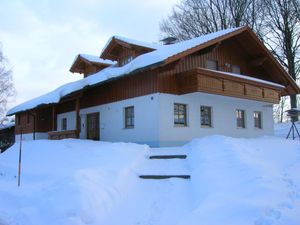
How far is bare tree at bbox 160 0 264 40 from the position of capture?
33.1 m

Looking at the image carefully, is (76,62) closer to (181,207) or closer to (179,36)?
(179,36)

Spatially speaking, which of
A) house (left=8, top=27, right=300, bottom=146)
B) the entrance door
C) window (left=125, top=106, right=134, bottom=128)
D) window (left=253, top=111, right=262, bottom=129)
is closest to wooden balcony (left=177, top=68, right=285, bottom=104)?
house (left=8, top=27, right=300, bottom=146)

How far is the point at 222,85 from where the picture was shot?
54.3 feet

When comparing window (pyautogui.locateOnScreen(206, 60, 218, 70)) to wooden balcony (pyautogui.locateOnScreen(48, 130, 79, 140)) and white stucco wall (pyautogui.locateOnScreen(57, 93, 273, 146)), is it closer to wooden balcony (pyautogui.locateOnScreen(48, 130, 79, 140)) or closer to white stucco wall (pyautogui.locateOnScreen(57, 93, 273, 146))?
white stucco wall (pyautogui.locateOnScreen(57, 93, 273, 146))

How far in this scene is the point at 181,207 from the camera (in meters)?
7.93

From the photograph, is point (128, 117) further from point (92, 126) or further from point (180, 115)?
point (92, 126)

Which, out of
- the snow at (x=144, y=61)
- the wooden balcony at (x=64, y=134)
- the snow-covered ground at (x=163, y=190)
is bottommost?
the snow-covered ground at (x=163, y=190)

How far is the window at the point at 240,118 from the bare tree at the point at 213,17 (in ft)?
51.0

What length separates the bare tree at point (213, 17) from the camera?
33.1 metres

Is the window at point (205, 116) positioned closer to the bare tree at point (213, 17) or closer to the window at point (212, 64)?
the window at point (212, 64)

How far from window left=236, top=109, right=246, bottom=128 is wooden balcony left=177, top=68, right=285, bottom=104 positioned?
5.23 feet

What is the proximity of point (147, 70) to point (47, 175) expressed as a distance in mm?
6985

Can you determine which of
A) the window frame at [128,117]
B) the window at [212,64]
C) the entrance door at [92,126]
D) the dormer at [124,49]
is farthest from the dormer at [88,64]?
the window at [212,64]

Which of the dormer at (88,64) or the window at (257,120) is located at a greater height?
the dormer at (88,64)
